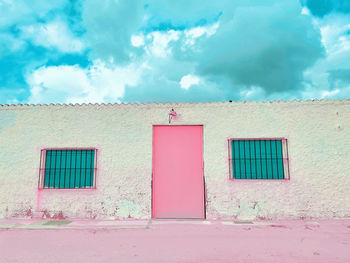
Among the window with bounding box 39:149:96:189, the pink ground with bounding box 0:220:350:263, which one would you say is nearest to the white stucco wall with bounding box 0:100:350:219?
the window with bounding box 39:149:96:189

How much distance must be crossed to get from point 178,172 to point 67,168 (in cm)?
319

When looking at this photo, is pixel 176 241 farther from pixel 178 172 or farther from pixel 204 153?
pixel 204 153

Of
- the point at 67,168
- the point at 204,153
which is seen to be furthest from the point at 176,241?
the point at 67,168

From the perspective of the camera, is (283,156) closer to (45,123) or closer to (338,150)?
(338,150)

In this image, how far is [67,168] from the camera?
8.91m

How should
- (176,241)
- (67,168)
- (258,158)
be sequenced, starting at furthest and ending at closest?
(67,168) < (258,158) < (176,241)

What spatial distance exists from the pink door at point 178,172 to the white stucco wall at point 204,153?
0.21m

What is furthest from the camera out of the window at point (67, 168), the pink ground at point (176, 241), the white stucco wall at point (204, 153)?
the window at point (67, 168)

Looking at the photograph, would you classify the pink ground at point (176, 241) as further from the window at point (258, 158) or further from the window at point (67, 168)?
the window at point (258, 158)

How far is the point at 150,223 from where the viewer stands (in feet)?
26.1

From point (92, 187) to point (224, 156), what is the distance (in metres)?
3.81

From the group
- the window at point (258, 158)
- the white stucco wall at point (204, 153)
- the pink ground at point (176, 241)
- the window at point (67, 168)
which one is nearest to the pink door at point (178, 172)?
the white stucco wall at point (204, 153)

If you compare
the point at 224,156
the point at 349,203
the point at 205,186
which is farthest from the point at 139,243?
the point at 349,203

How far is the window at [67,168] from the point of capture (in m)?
8.80
